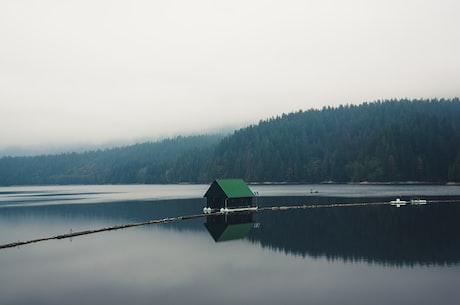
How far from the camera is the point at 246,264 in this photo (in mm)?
34688

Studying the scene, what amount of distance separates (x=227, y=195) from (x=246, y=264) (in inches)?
1570

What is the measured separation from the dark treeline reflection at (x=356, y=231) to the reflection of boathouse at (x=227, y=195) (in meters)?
4.72

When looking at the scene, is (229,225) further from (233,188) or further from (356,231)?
(233,188)

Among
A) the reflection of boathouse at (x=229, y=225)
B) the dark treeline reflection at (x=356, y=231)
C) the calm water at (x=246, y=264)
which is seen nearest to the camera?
the calm water at (x=246, y=264)

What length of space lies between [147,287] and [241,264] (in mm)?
8945

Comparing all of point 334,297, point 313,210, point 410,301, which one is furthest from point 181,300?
point 313,210

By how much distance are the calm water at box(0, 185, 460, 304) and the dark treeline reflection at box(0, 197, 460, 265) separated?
13 centimetres

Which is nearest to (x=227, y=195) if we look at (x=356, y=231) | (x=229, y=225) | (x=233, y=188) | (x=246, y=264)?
(x=233, y=188)

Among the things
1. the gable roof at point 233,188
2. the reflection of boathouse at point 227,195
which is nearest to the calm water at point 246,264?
the reflection of boathouse at point 227,195

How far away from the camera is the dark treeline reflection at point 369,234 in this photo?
3725cm

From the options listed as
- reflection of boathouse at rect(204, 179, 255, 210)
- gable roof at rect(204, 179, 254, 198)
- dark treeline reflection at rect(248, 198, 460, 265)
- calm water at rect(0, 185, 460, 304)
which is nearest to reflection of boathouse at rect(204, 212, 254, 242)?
calm water at rect(0, 185, 460, 304)

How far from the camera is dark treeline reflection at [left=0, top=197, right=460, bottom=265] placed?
37.7m

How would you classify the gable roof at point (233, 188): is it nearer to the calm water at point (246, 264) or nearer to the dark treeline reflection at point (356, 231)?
the dark treeline reflection at point (356, 231)

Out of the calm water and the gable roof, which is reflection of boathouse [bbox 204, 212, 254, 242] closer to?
the calm water
